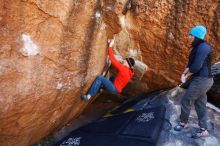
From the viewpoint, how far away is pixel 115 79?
20.7ft

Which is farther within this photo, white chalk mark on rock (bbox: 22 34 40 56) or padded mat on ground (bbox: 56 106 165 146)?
padded mat on ground (bbox: 56 106 165 146)

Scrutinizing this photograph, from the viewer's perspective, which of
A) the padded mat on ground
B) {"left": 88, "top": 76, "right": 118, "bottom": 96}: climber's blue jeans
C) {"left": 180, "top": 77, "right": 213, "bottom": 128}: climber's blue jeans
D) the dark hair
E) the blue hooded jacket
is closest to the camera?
the blue hooded jacket

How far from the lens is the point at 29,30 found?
16.3 feet

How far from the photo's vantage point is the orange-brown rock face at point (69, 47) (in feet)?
16.2

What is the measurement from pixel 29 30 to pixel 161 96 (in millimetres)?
2948

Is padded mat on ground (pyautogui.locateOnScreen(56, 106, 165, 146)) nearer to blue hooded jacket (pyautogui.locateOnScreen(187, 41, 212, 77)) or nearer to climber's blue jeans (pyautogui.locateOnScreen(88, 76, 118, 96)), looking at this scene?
climber's blue jeans (pyautogui.locateOnScreen(88, 76, 118, 96))

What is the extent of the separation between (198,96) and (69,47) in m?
2.06

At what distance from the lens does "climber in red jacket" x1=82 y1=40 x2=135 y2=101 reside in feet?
20.1

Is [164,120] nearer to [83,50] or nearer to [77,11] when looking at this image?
[83,50]

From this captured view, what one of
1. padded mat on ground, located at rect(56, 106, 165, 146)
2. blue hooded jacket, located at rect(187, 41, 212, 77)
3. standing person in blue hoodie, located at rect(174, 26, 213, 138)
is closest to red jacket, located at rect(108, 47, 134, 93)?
padded mat on ground, located at rect(56, 106, 165, 146)

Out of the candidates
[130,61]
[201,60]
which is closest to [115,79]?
[130,61]

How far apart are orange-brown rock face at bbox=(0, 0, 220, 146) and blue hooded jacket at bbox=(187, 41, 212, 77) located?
3.56ft

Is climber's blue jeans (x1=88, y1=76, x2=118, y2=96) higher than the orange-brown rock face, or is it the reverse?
the orange-brown rock face

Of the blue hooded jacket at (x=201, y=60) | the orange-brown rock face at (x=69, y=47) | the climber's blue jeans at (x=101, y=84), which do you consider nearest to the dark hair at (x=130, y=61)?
the orange-brown rock face at (x=69, y=47)
